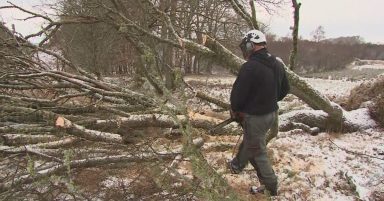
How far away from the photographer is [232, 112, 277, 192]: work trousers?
16.3 feet

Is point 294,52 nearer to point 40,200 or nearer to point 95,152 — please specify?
point 95,152

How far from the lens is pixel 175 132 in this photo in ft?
22.5

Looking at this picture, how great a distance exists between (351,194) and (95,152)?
3.17m

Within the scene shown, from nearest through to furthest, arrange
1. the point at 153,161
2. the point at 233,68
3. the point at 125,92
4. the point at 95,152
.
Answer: the point at 153,161, the point at 95,152, the point at 125,92, the point at 233,68

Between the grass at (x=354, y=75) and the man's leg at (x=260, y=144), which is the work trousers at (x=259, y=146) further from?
the grass at (x=354, y=75)

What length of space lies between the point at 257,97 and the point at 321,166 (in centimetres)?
204

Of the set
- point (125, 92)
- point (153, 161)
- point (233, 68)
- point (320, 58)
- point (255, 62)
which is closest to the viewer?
point (255, 62)

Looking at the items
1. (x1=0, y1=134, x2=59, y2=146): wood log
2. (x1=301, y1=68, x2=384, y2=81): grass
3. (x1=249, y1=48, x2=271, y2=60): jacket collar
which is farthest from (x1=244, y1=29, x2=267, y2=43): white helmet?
(x1=301, y1=68, x2=384, y2=81): grass

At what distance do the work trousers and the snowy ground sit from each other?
324mm

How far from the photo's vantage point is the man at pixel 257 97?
480cm

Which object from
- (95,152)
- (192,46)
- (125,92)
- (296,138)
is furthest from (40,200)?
(296,138)

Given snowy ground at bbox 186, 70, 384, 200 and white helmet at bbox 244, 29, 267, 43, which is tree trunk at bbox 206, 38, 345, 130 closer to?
snowy ground at bbox 186, 70, 384, 200

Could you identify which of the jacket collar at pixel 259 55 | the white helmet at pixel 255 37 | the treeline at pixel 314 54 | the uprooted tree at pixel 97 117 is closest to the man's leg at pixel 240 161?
the uprooted tree at pixel 97 117

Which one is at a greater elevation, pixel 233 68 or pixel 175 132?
pixel 233 68
